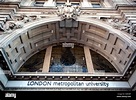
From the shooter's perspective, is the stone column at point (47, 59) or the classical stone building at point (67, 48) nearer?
the classical stone building at point (67, 48)

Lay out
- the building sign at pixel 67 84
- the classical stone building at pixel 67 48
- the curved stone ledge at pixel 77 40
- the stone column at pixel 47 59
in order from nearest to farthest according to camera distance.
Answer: the building sign at pixel 67 84 < the classical stone building at pixel 67 48 < the curved stone ledge at pixel 77 40 < the stone column at pixel 47 59

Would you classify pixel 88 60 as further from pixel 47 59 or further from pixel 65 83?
pixel 65 83

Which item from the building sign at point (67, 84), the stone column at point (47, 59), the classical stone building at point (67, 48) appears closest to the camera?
the building sign at point (67, 84)

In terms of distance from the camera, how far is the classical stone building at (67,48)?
39.4ft

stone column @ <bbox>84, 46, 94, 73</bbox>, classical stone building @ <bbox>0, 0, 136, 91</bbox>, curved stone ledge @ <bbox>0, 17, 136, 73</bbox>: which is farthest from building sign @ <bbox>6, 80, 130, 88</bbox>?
stone column @ <bbox>84, 46, 94, 73</bbox>

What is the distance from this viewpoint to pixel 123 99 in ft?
37.6

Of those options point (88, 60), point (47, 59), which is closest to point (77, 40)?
point (88, 60)

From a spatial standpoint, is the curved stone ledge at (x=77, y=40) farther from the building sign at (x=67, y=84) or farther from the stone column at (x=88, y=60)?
the building sign at (x=67, y=84)

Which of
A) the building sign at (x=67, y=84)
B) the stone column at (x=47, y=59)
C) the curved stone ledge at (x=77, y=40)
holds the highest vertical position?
the curved stone ledge at (x=77, y=40)

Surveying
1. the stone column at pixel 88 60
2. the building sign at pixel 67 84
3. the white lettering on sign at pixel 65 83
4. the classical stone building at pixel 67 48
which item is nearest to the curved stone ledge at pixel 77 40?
the classical stone building at pixel 67 48

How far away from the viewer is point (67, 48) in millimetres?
16906

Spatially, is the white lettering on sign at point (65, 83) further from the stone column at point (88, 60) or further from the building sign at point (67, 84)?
the stone column at point (88, 60)

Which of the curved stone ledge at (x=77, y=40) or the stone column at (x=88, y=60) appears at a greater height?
the curved stone ledge at (x=77, y=40)

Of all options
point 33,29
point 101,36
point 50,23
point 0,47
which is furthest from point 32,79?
point 101,36
